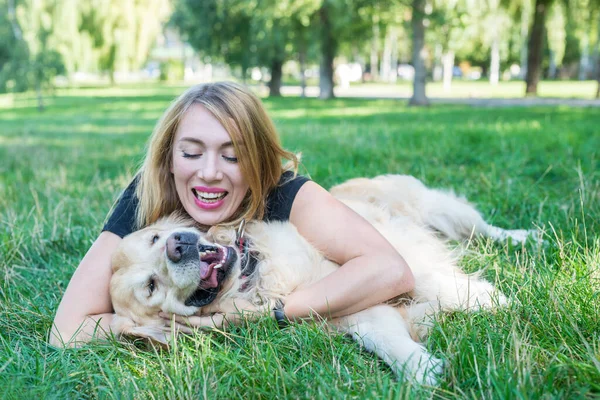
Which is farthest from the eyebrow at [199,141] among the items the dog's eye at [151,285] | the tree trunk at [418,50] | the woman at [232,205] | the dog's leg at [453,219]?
the tree trunk at [418,50]

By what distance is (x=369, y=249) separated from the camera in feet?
8.69

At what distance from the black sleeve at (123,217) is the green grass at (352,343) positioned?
0.49m

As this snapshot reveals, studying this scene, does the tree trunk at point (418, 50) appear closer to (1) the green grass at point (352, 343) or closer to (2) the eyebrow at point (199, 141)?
(1) the green grass at point (352, 343)

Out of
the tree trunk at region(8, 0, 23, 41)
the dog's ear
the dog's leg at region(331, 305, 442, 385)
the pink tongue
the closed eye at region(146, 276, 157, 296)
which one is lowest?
the dog's ear

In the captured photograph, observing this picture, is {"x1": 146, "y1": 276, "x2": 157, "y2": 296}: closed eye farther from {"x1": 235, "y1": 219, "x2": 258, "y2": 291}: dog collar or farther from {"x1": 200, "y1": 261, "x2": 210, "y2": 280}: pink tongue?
{"x1": 235, "y1": 219, "x2": 258, "y2": 291}: dog collar

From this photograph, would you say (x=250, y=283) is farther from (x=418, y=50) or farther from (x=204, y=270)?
(x=418, y=50)

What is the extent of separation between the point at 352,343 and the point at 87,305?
1.19 m

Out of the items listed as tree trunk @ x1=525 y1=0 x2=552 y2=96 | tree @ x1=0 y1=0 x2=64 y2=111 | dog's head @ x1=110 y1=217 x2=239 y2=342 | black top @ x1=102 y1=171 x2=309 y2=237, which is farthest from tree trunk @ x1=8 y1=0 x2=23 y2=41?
dog's head @ x1=110 y1=217 x2=239 y2=342

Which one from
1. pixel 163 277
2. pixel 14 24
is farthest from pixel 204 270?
pixel 14 24

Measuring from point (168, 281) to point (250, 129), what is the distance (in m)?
0.81

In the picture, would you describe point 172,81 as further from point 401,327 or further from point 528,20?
point 401,327

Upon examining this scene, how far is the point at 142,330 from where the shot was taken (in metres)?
2.43

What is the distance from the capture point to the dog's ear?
94.3 inches

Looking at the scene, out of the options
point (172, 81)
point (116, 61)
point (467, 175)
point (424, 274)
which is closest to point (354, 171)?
point (467, 175)
